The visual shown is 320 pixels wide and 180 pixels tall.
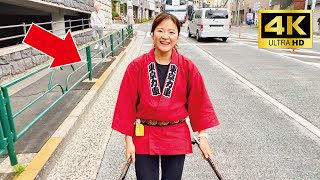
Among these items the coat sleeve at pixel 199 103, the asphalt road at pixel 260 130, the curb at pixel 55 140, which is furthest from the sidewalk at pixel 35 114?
the coat sleeve at pixel 199 103

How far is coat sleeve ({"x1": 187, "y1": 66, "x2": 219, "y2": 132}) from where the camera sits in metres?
2.01

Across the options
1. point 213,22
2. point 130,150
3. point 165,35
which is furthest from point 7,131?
point 213,22

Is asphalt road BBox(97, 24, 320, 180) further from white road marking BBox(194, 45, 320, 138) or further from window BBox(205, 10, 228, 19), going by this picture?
window BBox(205, 10, 228, 19)

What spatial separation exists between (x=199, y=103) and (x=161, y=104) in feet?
0.97

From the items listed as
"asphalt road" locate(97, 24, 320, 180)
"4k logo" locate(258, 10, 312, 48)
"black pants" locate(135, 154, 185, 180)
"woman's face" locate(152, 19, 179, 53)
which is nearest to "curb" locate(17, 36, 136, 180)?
"asphalt road" locate(97, 24, 320, 180)

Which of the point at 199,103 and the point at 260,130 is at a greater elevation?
the point at 199,103

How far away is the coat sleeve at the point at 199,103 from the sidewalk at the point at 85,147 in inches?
60.3

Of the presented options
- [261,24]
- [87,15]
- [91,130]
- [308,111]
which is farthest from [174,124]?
[87,15]

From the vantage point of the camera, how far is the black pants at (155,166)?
205cm

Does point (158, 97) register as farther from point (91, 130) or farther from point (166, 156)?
point (91, 130)

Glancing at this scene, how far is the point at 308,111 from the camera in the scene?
511cm

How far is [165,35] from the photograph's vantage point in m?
1.89

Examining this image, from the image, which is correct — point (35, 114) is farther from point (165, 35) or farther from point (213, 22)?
point (213, 22)

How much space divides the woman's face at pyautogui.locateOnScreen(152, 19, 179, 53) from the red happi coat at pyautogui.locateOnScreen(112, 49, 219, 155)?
0.33 ft
